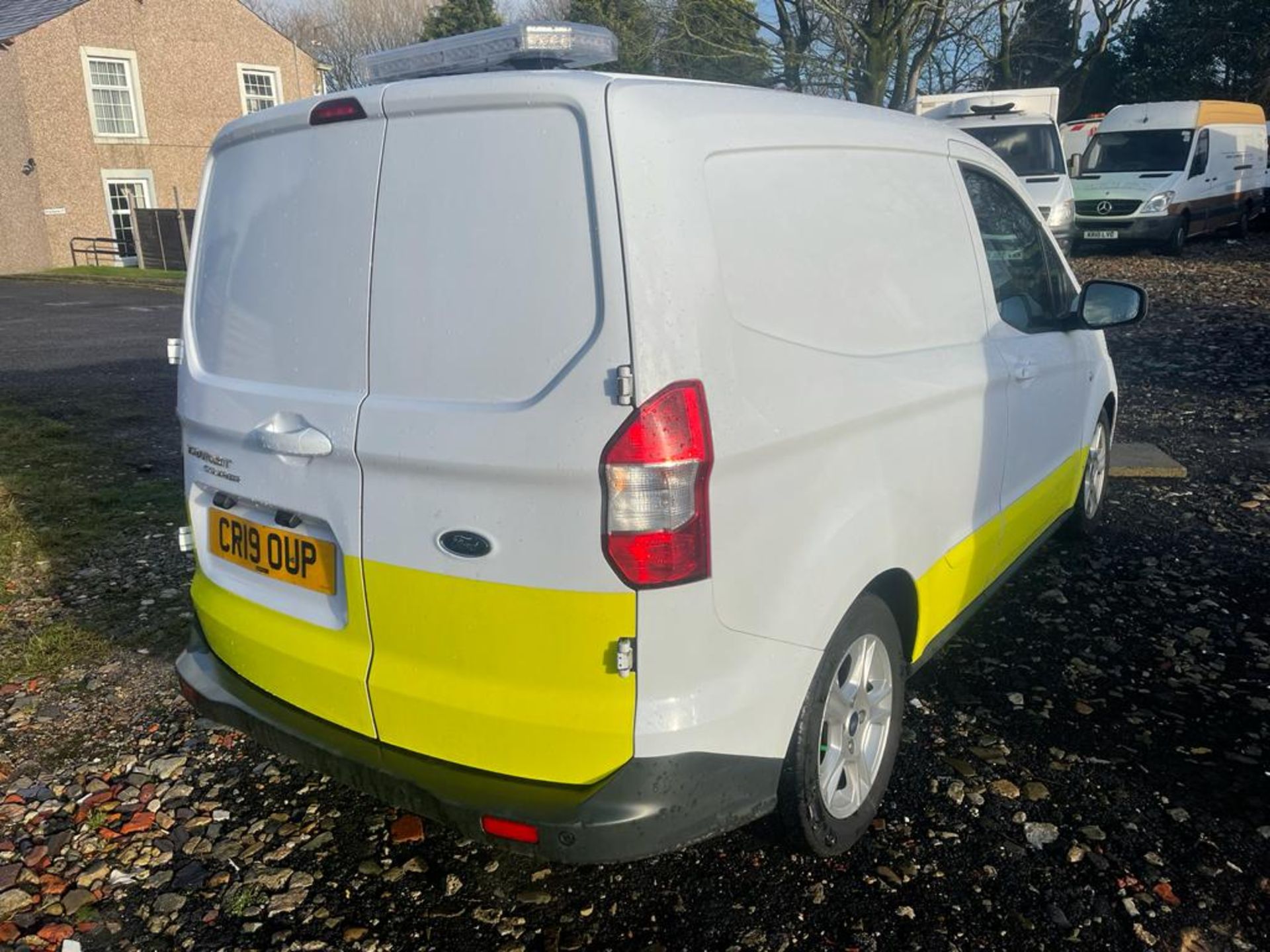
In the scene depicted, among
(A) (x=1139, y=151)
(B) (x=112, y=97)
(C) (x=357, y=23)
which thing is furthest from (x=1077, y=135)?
(C) (x=357, y=23)

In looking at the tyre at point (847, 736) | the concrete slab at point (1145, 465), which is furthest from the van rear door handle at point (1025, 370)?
the concrete slab at point (1145, 465)

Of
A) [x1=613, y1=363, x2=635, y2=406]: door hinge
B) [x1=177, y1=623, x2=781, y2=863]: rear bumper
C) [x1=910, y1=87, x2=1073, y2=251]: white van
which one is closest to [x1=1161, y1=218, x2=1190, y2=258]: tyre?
[x1=910, y1=87, x2=1073, y2=251]: white van

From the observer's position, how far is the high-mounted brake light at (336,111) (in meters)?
2.32

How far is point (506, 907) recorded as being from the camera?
2.62 meters

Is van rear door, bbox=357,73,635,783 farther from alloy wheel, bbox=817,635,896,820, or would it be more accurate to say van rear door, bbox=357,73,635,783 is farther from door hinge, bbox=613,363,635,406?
alloy wheel, bbox=817,635,896,820

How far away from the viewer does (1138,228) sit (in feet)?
55.6

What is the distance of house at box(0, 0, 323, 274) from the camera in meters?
26.8

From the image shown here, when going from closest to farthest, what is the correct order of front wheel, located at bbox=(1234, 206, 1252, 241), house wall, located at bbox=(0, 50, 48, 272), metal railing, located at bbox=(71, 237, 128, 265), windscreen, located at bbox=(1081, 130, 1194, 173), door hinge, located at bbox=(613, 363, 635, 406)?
door hinge, located at bbox=(613, 363, 635, 406) → windscreen, located at bbox=(1081, 130, 1194, 173) → front wheel, located at bbox=(1234, 206, 1252, 241) → house wall, located at bbox=(0, 50, 48, 272) → metal railing, located at bbox=(71, 237, 128, 265)

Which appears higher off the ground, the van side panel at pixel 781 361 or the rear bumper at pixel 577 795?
the van side panel at pixel 781 361

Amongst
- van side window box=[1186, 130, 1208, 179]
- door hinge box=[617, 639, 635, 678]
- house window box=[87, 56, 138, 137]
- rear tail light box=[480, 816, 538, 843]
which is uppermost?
house window box=[87, 56, 138, 137]

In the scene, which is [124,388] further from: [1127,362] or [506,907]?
[1127,362]

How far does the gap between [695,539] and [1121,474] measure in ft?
16.4

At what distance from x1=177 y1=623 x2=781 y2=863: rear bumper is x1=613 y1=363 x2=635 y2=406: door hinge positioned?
78 centimetres

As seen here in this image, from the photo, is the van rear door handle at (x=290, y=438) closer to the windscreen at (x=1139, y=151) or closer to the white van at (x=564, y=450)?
the white van at (x=564, y=450)
